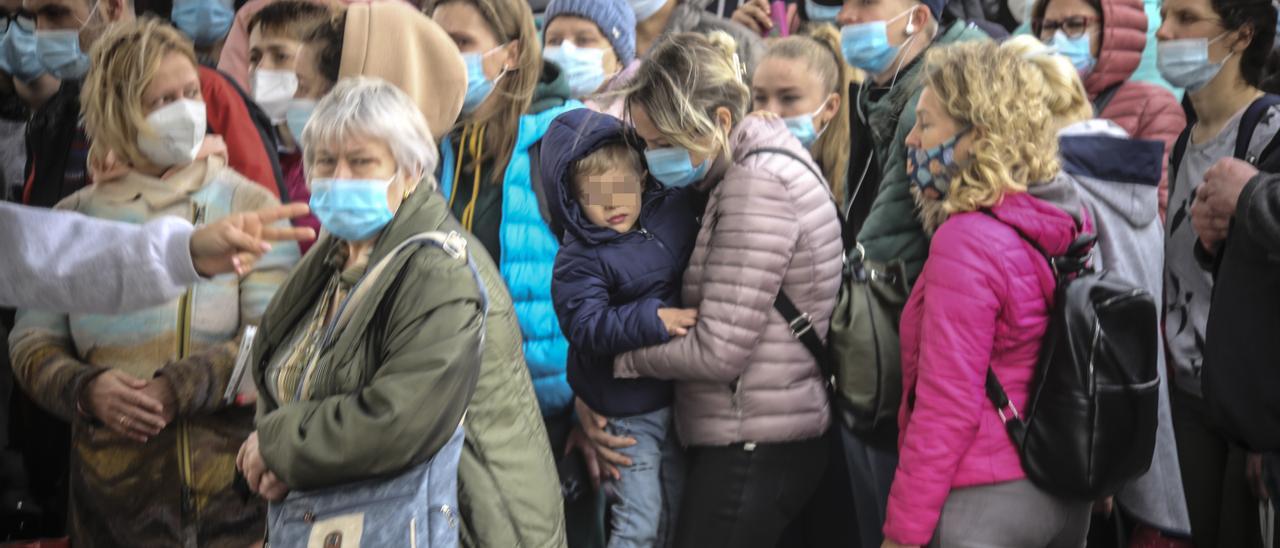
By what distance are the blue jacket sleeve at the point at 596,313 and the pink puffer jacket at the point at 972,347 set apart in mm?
739

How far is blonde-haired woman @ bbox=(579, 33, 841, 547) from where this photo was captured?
3.07 m

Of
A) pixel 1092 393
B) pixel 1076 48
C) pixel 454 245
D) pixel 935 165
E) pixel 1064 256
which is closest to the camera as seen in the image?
pixel 454 245

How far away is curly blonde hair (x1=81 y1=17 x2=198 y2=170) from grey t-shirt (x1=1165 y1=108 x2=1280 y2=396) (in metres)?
3.19

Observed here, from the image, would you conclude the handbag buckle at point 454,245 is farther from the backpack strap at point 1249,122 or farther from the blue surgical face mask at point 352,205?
the backpack strap at point 1249,122

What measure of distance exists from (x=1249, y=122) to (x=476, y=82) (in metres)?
2.45

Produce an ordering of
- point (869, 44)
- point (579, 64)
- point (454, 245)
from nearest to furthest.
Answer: point (454, 245)
point (869, 44)
point (579, 64)

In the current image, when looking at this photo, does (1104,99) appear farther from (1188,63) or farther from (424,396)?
(424,396)

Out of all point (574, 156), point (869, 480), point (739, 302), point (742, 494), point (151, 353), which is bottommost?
point (869, 480)

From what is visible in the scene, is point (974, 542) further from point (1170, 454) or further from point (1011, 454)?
point (1170, 454)

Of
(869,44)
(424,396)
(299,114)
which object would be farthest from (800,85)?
(424,396)

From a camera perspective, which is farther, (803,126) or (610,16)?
(610,16)

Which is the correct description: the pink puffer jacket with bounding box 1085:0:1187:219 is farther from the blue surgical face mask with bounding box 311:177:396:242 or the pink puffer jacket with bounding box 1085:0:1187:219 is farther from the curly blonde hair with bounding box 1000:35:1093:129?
the blue surgical face mask with bounding box 311:177:396:242

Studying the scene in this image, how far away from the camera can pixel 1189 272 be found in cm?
367

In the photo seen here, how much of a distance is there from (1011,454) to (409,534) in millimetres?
1426
